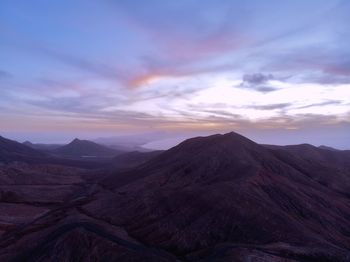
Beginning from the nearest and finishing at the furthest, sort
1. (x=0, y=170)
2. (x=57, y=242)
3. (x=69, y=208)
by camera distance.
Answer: (x=57, y=242) → (x=69, y=208) → (x=0, y=170)

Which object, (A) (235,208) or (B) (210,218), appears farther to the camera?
(A) (235,208)

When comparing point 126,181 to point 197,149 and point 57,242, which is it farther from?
point 57,242

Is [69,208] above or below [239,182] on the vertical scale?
below

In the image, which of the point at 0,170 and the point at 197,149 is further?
the point at 0,170

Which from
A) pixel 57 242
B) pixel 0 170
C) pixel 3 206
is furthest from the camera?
pixel 0 170

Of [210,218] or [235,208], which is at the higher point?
[235,208]

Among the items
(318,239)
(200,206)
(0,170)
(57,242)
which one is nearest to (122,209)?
(200,206)

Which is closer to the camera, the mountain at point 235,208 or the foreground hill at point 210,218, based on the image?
the foreground hill at point 210,218

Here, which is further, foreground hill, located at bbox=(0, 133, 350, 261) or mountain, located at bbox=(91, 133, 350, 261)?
mountain, located at bbox=(91, 133, 350, 261)
